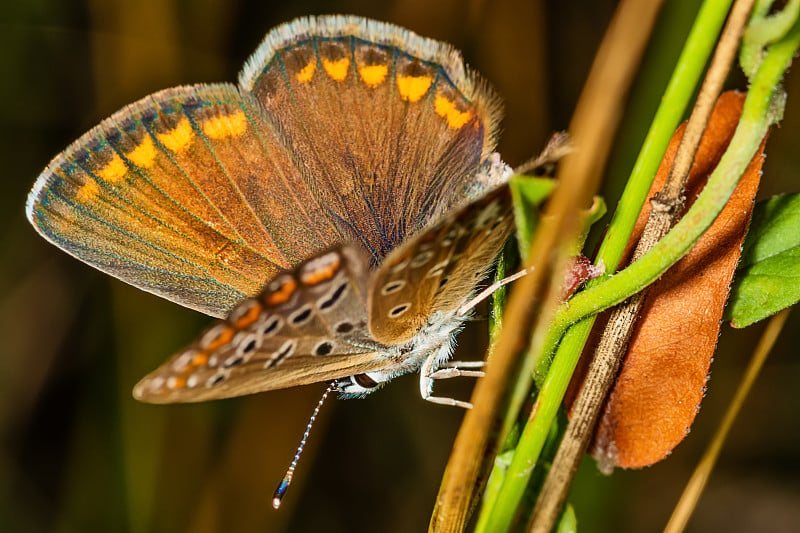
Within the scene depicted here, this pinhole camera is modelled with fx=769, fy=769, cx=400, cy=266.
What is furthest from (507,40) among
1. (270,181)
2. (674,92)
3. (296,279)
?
(674,92)

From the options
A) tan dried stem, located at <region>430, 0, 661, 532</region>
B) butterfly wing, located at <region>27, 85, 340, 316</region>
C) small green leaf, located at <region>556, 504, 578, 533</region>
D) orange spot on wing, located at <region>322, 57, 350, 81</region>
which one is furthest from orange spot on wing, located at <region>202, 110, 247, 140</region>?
small green leaf, located at <region>556, 504, 578, 533</region>

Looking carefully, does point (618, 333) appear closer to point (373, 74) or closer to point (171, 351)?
point (373, 74)

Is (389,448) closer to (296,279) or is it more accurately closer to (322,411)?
(322,411)

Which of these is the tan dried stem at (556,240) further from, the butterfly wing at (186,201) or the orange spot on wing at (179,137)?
the orange spot on wing at (179,137)

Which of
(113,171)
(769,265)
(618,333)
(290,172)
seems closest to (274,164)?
(290,172)

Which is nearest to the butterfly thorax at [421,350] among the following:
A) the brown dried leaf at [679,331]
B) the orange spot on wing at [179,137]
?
the brown dried leaf at [679,331]
